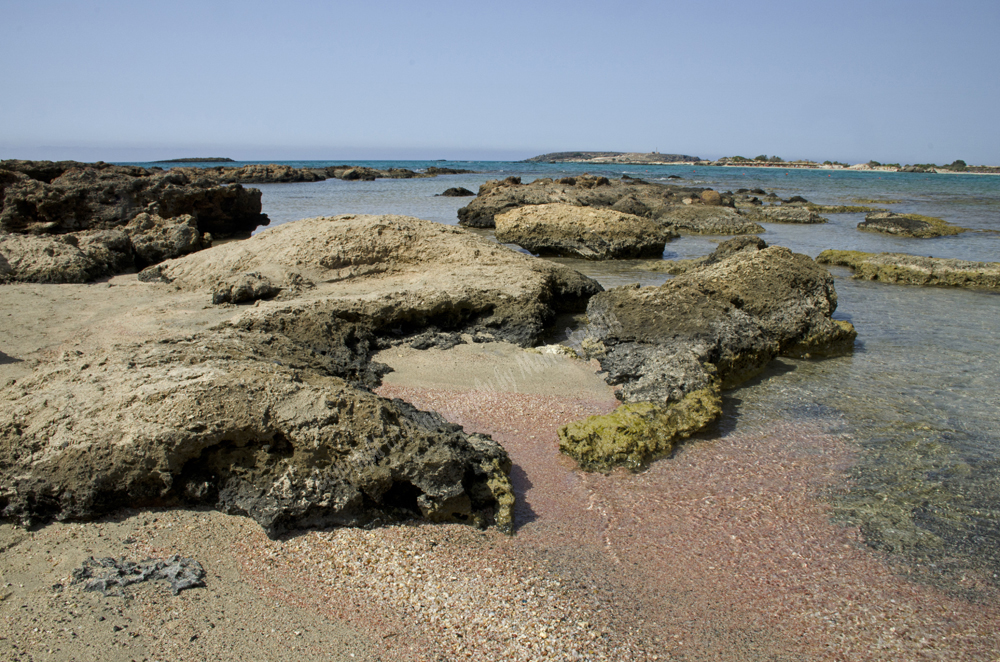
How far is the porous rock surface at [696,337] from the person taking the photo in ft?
14.7

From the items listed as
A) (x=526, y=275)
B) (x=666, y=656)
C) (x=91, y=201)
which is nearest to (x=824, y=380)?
(x=526, y=275)

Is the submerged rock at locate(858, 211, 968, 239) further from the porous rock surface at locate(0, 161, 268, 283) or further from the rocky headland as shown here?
the porous rock surface at locate(0, 161, 268, 283)

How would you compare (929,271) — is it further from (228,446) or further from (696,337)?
(228,446)

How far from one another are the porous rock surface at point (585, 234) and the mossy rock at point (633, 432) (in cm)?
890

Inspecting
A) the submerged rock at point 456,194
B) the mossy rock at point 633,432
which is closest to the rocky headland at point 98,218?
the mossy rock at point 633,432

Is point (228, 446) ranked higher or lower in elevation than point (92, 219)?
lower

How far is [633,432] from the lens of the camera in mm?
4434

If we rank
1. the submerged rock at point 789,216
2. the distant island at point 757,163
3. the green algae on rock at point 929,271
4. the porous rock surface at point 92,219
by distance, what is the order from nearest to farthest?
the porous rock surface at point 92,219, the green algae on rock at point 929,271, the submerged rock at point 789,216, the distant island at point 757,163

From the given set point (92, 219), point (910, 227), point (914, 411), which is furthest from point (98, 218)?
point (910, 227)

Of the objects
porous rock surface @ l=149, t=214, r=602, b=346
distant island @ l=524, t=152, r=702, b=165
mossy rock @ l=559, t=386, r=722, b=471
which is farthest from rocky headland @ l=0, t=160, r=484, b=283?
distant island @ l=524, t=152, r=702, b=165

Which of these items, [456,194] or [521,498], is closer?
[521,498]

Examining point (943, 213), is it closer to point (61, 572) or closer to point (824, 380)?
point (824, 380)

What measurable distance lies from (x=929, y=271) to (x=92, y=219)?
48.7ft

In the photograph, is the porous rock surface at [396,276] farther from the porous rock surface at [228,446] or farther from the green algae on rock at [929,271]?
the green algae on rock at [929,271]
